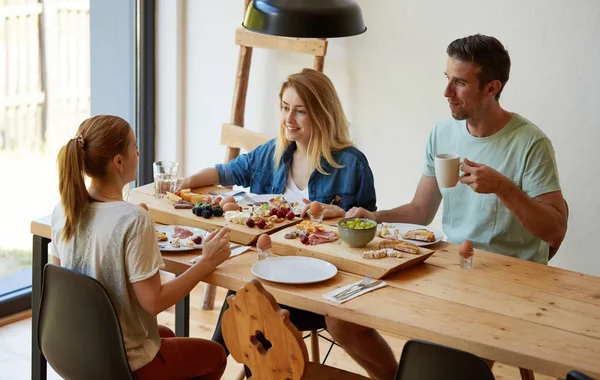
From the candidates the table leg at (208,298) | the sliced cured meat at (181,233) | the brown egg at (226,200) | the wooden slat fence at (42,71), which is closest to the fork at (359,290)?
the sliced cured meat at (181,233)

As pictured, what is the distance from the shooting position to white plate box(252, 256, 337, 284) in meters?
2.22

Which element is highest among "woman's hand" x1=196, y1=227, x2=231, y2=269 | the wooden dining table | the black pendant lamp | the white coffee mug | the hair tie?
the black pendant lamp

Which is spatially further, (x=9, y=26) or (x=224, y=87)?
(x=224, y=87)

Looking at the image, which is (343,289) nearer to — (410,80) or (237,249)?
(237,249)

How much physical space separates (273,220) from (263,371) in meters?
0.74

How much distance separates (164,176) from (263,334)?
1.08m

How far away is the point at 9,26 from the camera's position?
3.56 metres

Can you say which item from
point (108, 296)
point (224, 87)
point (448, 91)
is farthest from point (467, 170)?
point (224, 87)

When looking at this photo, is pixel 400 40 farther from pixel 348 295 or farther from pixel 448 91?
pixel 348 295

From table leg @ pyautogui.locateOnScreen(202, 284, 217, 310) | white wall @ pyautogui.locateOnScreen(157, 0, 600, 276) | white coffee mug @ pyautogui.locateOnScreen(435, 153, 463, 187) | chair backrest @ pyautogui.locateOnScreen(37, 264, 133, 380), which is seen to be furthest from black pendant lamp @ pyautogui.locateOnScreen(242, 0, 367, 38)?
table leg @ pyautogui.locateOnScreen(202, 284, 217, 310)

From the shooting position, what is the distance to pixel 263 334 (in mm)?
1946

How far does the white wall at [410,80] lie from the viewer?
321cm

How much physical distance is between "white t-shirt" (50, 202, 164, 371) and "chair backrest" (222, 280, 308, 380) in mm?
290

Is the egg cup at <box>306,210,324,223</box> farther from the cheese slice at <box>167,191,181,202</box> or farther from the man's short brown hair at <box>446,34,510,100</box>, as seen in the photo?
the man's short brown hair at <box>446,34,510,100</box>
